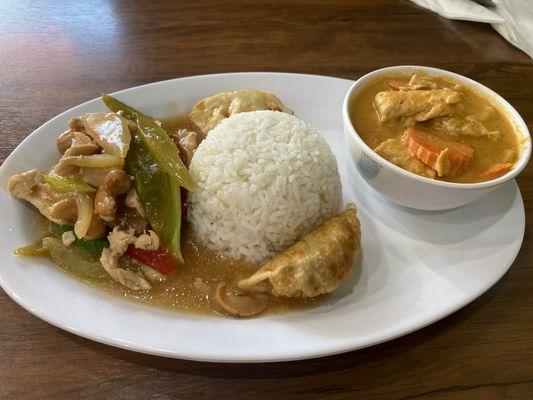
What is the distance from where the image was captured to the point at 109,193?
204cm

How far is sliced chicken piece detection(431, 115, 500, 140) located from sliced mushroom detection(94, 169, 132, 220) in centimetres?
147

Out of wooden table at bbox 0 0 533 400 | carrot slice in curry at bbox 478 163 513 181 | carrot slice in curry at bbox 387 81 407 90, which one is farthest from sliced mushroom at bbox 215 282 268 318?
carrot slice in curry at bbox 387 81 407 90

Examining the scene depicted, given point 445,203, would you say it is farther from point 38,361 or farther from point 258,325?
point 38,361

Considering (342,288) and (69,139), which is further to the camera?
(69,139)

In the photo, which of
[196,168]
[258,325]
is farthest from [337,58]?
[258,325]

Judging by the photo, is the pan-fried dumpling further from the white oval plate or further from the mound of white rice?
the mound of white rice

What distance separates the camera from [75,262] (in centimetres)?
203

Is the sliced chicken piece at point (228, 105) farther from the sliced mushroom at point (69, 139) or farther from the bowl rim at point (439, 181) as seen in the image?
the sliced mushroom at point (69, 139)

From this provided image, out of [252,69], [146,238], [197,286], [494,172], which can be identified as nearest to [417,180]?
[494,172]

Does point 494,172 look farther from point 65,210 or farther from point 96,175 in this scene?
point 65,210

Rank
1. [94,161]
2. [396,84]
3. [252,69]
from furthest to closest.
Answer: [252,69] → [396,84] → [94,161]

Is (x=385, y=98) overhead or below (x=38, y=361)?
overhead

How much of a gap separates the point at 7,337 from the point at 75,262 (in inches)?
15.0

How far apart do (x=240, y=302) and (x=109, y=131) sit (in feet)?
3.40
